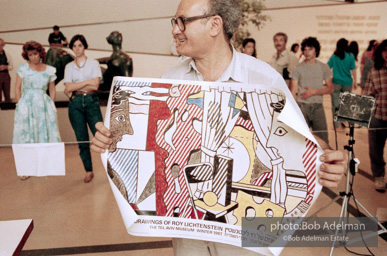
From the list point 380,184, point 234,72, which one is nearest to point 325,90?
point 380,184

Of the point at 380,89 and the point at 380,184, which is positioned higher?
the point at 380,89

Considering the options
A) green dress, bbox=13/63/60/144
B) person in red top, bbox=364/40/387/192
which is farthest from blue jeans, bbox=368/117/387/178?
green dress, bbox=13/63/60/144

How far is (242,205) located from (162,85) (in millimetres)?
458

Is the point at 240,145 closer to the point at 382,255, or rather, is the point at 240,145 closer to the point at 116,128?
the point at 116,128

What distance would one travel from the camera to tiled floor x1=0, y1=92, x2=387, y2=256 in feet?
9.78

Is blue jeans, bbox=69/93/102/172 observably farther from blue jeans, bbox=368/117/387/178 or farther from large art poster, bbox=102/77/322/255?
large art poster, bbox=102/77/322/255

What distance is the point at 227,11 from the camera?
4.67ft

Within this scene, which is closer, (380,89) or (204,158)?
(204,158)

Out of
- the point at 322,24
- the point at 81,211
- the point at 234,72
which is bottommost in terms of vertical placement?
the point at 81,211

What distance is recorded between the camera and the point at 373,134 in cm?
416

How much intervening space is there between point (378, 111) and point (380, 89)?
0.23 meters

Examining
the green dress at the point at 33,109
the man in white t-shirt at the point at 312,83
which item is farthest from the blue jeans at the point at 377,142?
the green dress at the point at 33,109

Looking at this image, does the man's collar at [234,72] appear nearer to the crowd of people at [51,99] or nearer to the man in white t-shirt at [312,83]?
the man in white t-shirt at [312,83]

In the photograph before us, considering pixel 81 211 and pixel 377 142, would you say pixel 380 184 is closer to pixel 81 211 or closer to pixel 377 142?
pixel 377 142
